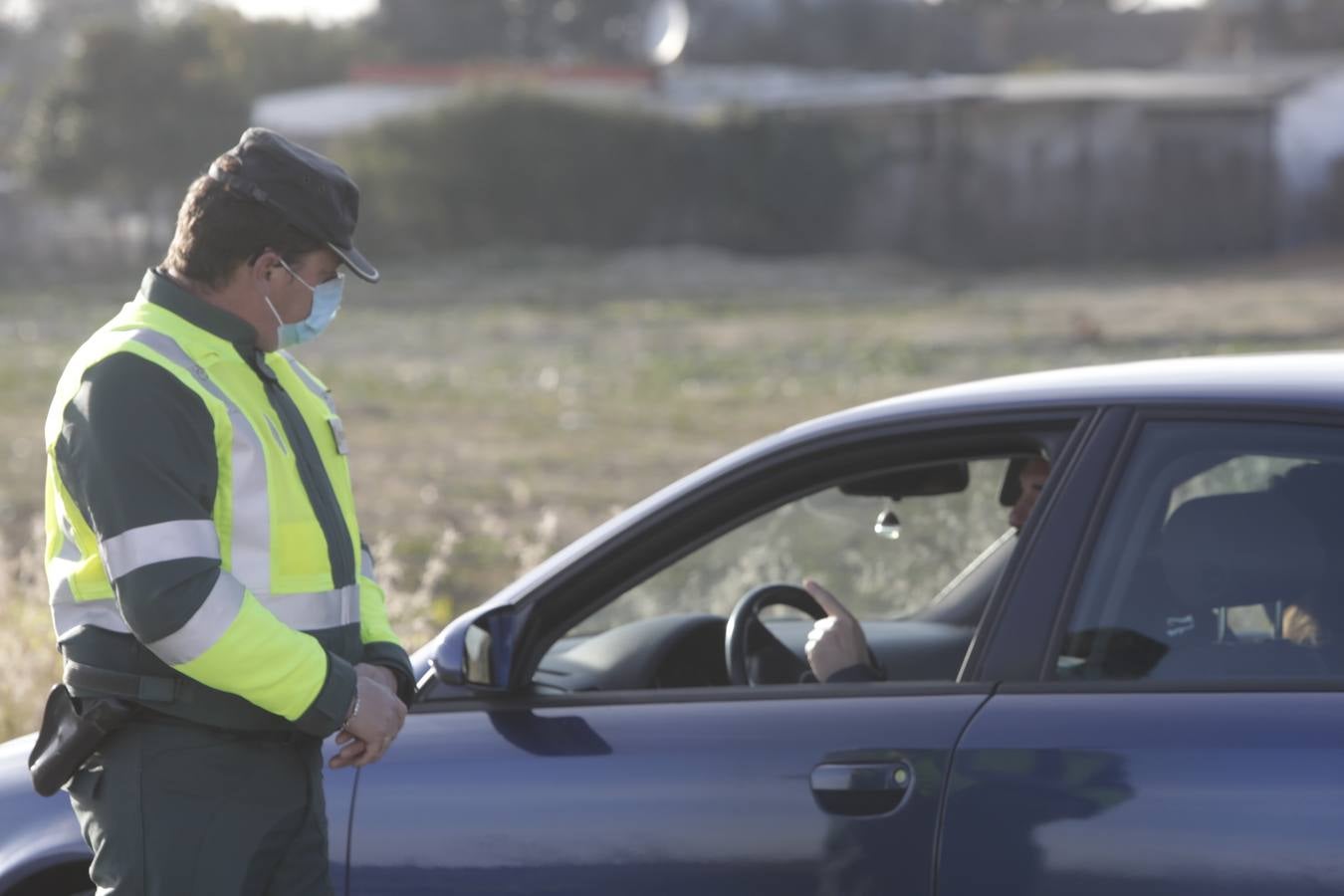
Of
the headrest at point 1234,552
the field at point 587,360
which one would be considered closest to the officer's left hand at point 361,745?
the headrest at point 1234,552

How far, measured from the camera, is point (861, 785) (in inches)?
117

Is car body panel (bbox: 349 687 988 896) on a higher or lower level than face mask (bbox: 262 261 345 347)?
lower

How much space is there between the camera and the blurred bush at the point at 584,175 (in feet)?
136

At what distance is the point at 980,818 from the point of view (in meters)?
2.88

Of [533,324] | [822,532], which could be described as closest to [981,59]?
[533,324]

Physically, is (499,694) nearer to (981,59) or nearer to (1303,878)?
(1303,878)

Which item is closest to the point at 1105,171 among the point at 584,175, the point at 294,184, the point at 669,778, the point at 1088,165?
the point at 1088,165

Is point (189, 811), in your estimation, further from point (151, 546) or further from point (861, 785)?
point (861, 785)

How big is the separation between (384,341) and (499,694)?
21.1 m

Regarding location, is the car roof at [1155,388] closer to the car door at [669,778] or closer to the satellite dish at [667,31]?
the car door at [669,778]

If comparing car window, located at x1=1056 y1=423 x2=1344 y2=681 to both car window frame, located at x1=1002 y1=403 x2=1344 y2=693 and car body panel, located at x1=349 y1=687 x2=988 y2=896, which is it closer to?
car window frame, located at x1=1002 y1=403 x2=1344 y2=693

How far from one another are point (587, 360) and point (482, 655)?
58.9 feet

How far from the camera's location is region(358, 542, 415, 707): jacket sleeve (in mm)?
3172

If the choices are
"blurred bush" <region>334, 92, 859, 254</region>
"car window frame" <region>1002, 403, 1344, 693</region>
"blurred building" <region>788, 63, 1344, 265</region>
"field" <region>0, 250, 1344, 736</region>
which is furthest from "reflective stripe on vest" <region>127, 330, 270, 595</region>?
"blurred building" <region>788, 63, 1344, 265</region>
